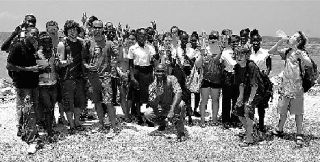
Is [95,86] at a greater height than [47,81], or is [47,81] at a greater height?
[47,81]

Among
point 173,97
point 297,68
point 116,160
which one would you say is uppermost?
point 297,68

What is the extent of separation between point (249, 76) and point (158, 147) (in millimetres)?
2207

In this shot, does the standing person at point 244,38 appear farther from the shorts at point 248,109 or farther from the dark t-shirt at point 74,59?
the dark t-shirt at point 74,59

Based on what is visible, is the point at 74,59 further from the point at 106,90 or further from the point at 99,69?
the point at 106,90

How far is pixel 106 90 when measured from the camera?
25.9 ft

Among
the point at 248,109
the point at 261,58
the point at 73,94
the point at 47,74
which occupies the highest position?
the point at 261,58

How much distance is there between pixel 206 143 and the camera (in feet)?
24.8

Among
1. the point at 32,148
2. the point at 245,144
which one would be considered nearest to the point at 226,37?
the point at 245,144

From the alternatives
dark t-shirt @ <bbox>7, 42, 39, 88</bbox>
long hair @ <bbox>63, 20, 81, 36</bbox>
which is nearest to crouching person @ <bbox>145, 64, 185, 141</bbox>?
long hair @ <bbox>63, 20, 81, 36</bbox>

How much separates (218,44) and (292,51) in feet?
5.29

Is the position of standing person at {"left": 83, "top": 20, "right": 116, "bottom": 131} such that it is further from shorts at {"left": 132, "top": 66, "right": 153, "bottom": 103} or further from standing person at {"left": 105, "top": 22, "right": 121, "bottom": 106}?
shorts at {"left": 132, "top": 66, "right": 153, "bottom": 103}

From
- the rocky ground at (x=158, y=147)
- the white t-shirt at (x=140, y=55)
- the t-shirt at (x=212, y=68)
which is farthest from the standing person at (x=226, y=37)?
the rocky ground at (x=158, y=147)

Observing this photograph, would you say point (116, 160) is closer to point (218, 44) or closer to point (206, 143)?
point (206, 143)

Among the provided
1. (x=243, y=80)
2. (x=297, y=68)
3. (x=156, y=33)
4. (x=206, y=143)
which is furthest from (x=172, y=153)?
(x=156, y=33)
